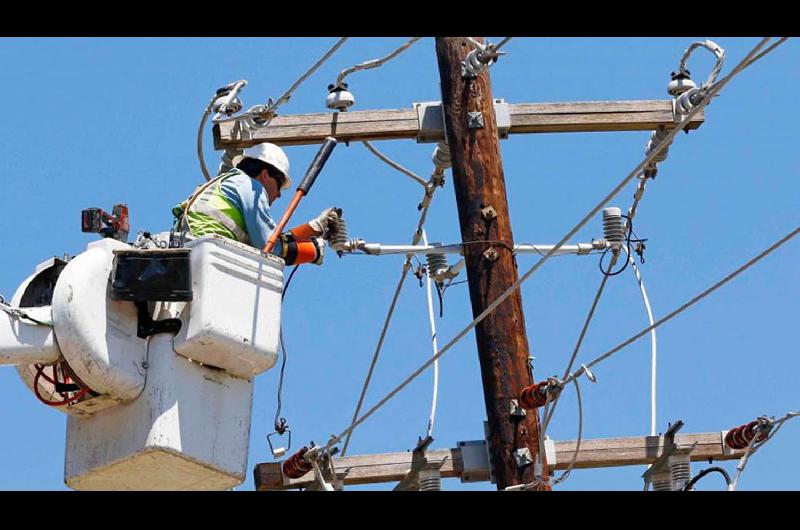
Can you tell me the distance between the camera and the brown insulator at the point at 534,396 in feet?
31.7

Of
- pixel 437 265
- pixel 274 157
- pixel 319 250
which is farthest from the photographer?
pixel 437 265

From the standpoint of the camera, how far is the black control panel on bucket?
7.97m

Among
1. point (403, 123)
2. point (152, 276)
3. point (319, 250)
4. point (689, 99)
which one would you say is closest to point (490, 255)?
point (403, 123)

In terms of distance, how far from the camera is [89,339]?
7.80m

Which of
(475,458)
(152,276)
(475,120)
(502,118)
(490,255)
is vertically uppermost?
(502,118)

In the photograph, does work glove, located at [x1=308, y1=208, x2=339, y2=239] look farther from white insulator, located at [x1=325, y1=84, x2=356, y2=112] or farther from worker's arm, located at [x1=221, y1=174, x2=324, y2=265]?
white insulator, located at [x1=325, y1=84, x2=356, y2=112]

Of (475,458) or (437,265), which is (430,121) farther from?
(475,458)

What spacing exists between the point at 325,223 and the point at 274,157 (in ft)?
1.48

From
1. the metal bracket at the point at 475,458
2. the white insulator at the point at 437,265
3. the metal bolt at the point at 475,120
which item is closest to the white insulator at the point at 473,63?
the metal bolt at the point at 475,120

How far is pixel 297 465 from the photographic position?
1069cm

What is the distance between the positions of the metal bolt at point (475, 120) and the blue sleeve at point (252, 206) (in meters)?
1.98

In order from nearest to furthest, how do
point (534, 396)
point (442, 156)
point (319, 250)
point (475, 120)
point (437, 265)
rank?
point (319, 250), point (534, 396), point (475, 120), point (442, 156), point (437, 265)
